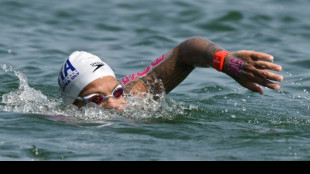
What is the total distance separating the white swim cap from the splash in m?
0.21

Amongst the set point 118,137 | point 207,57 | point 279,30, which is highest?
point 279,30

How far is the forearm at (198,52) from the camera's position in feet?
23.5

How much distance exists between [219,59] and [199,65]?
0.64m

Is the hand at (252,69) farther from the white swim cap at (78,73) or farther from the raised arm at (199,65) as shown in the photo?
the white swim cap at (78,73)

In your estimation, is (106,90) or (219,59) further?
(106,90)

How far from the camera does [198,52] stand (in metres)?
7.40

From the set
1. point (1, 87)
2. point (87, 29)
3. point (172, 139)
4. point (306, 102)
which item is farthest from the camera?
point (87, 29)

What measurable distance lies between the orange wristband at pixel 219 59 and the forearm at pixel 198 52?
0.10 m

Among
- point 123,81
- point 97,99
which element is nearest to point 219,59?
point 97,99

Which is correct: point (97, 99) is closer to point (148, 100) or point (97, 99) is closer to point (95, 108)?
point (95, 108)

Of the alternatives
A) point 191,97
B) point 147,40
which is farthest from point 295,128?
point 147,40

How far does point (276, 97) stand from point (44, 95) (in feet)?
11.9

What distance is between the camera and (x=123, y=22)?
1719 cm

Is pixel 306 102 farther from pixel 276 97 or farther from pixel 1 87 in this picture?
pixel 1 87
